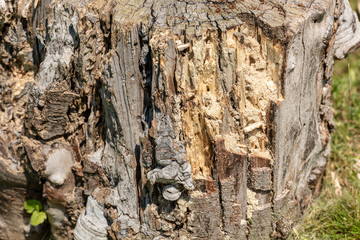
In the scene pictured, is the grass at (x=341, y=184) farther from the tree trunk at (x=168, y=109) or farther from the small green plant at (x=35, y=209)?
the small green plant at (x=35, y=209)

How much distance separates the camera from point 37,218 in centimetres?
296

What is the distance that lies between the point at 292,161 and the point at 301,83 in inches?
20.1

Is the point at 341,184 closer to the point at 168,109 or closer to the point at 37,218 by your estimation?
the point at 168,109

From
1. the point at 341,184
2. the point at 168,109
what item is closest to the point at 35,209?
the point at 168,109

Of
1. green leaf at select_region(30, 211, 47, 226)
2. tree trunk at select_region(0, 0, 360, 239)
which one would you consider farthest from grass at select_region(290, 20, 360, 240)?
green leaf at select_region(30, 211, 47, 226)

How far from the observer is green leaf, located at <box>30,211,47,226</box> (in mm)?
2945

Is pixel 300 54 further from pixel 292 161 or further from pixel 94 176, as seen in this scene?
pixel 94 176

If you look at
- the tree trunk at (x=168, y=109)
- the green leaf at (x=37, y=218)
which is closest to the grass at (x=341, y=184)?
the tree trunk at (x=168, y=109)

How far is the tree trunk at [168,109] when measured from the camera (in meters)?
2.16

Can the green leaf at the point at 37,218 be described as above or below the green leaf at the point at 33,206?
below

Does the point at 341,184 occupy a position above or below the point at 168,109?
below

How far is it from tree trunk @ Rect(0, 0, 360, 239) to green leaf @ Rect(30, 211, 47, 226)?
0.52 ft

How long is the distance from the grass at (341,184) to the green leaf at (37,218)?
1.73 meters

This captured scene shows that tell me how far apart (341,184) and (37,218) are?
2332 mm
